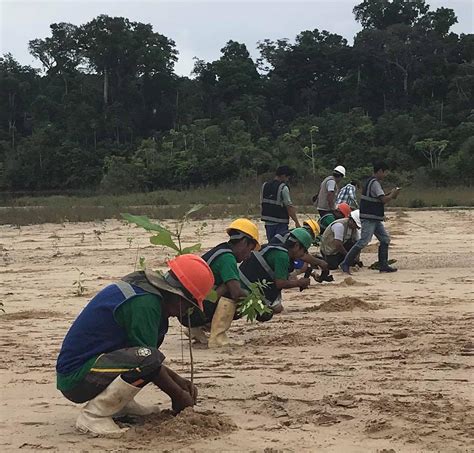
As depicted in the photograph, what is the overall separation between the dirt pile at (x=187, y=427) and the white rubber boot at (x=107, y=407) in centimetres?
13

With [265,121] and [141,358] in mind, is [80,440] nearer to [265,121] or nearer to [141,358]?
[141,358]

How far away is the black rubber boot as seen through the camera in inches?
429

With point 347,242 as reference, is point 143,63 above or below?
above

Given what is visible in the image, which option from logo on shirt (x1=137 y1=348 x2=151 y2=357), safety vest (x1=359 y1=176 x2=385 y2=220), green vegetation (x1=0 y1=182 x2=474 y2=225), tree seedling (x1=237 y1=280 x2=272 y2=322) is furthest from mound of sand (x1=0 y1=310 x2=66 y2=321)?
green vegetation (x1=0 y1=182 x2=474 y2=225)

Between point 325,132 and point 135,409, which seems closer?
point 135,409

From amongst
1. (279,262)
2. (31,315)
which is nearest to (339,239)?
(279,262)

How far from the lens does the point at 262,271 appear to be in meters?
7.09

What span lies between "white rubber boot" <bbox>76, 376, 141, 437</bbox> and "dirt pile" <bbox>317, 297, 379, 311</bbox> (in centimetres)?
399

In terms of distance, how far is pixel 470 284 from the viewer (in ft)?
30.7

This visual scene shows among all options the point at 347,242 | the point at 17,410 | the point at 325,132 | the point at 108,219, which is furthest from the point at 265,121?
the point at 17,410

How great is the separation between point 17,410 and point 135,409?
706mm

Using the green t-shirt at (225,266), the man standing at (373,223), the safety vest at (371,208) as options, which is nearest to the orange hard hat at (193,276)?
the green t-shirt at (225,266)

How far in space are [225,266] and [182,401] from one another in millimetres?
2121

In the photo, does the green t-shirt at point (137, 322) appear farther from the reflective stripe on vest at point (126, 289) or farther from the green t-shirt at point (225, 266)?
the green t-shirt at point (225, 266)
